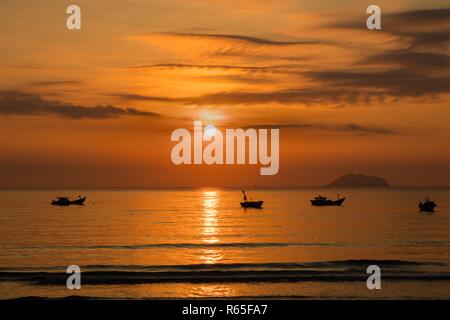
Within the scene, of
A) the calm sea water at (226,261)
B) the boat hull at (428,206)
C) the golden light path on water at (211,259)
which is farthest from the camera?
the boat hull at (428,206)

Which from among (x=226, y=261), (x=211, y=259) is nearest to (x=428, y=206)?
(x=211, y=259)

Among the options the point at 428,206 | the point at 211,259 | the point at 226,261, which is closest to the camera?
the point at 226,261

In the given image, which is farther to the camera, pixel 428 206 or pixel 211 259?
pixel 428 206

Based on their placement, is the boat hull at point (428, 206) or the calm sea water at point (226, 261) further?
the boat hull at point (428, 206)

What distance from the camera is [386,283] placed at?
3734 cm

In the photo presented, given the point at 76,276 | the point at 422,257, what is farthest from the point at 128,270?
the point at 422,257

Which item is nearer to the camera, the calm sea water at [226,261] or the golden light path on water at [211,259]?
the golden light path on water at [211,259]

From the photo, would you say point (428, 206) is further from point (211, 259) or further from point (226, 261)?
point (226, 261)

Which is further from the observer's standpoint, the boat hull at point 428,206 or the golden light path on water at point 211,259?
the boat hull at point 428,206

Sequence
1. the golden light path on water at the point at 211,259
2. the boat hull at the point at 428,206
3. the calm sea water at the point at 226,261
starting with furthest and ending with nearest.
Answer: the boat hull at the point at 428,206 < the calm sea water at the point at 226,261 < the golden light path on water at the point at 211,259

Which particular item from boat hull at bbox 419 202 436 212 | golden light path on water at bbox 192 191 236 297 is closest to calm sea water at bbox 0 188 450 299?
golden light path on water at bbox 192 191 236 297

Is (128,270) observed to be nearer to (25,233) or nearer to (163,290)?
(163,290)

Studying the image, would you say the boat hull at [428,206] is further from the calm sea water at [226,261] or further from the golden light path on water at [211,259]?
the golden light path on water at [211,259]

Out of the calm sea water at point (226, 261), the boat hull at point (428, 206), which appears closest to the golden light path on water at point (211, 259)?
the calm sea water at point (226, 261)
